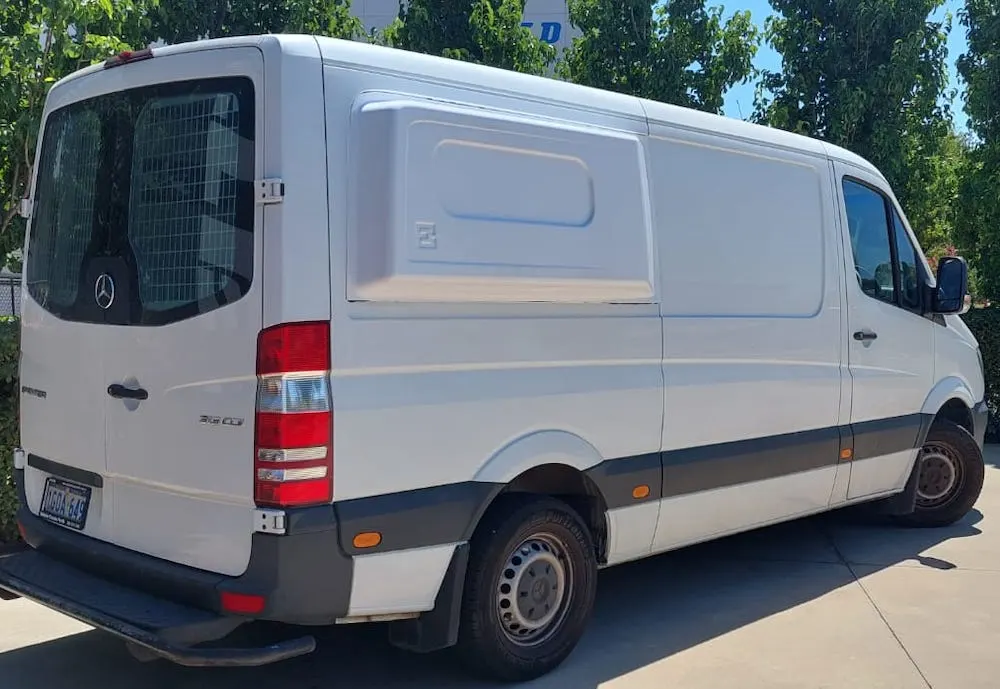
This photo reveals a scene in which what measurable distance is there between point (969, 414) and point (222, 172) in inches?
216

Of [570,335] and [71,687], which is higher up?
[570,335]

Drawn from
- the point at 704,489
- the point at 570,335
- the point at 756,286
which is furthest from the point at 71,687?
the point at 756,286

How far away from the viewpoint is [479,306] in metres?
3.85

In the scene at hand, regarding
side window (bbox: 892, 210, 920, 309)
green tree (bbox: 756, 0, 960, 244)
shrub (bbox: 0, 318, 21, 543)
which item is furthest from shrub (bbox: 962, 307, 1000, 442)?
shrub (bbox: 0, 318, 21, 543)

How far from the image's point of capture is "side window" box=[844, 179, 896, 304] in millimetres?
5867

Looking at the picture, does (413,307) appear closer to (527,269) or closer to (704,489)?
(527,269)

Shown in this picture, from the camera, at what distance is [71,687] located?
4168 millimetres

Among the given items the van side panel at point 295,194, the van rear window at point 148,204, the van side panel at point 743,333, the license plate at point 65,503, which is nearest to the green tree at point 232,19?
the van rear window at point 148,204

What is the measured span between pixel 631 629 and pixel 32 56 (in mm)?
4612

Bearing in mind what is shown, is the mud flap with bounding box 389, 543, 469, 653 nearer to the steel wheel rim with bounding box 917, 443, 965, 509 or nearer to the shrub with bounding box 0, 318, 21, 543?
the shrub with bounding box 0, 318, 21, 543

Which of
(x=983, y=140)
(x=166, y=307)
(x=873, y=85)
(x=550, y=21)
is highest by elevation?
(x=550, y=21)

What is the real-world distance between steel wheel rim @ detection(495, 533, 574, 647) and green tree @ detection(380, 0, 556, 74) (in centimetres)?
726

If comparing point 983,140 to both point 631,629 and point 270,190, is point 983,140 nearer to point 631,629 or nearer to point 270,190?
point 631,629

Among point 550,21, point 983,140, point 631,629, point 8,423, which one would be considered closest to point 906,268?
point 631,629
